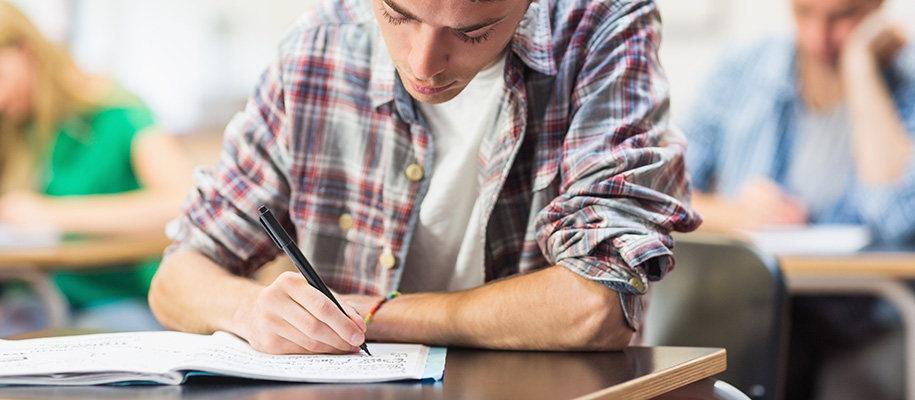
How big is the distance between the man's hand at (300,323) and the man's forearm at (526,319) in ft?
0.32

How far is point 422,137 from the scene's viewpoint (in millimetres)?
1365

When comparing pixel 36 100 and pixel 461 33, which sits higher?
pixel 461 33

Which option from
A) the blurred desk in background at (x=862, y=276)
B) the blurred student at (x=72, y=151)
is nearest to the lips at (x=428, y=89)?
the blurred desk in background at (x=862, y=276)

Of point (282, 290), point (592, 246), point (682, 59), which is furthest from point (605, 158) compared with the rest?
point (682, 59)

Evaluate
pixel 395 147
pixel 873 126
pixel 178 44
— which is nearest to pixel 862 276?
pixel 873 126

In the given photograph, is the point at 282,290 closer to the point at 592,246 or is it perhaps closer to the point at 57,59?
the point at 592,246

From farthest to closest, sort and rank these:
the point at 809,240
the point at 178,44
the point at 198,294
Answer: the point at 178,44
the point at 809,240
the point at 198,294

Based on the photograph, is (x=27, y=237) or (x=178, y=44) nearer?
(x=27, y=237)

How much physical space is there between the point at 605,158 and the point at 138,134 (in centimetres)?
208

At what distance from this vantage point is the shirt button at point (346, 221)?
1419 millimetres

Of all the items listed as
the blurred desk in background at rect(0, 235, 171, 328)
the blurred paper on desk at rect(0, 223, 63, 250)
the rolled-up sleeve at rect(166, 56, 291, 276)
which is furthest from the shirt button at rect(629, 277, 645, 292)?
the blurred paper on desk at rect(0, 223, 63, 250)

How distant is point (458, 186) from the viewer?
1394 mm

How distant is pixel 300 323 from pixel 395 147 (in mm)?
405

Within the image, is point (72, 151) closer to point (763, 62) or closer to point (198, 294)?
point (198, 294)
